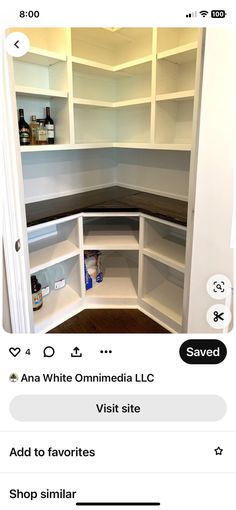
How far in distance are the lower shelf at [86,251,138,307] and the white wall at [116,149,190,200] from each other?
588mm

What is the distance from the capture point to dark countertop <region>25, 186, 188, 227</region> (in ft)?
5.06

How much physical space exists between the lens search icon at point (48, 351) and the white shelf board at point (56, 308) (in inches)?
48.3

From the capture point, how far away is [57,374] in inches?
18.7

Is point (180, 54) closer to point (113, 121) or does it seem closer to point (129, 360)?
point (113, 121)

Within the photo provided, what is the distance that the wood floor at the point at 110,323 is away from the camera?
1.73m

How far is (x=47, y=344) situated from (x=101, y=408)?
135 mm

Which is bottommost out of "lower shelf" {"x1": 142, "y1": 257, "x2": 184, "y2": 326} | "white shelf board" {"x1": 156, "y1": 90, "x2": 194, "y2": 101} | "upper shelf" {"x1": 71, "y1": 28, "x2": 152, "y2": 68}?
"lower shelf" {"x1": 142, "y1": 257, "x2": 184, "y2": 326}

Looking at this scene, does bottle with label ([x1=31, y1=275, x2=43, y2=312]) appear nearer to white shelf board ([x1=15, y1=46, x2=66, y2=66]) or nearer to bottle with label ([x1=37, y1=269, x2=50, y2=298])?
bottle with label ([x1=37, y1=269, x2=50, y2=298])

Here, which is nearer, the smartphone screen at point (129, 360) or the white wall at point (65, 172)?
the smartphone screen at point (129, 360)

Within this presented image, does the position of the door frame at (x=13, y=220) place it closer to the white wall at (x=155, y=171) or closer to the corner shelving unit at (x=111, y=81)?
the corner shelving unit at (x=111, y=81)

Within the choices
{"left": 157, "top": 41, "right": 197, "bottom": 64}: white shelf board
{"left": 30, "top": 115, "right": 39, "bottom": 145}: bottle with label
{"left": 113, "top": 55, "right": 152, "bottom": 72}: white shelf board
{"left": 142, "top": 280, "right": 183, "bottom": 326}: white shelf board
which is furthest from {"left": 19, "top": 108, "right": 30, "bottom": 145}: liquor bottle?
{"left": 142, "top": 280, "right": 183, "bottom": 326}: white shelf board

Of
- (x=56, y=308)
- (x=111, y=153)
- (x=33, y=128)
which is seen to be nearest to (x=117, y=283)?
(x=56, y=308)

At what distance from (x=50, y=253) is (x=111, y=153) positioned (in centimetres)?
105

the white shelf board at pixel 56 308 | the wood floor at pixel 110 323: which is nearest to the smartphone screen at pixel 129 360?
the white shelf board at pixel 56 308
